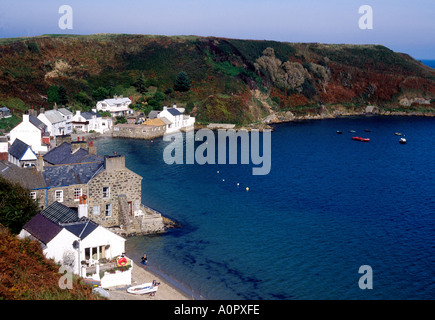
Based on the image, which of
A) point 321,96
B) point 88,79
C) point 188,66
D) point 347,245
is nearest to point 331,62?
point 321,96

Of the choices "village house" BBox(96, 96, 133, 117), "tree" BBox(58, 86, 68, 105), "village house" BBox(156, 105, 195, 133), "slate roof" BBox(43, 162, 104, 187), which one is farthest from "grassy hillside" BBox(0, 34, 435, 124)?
"slate roof" BBox(43, 162, 104, 187)

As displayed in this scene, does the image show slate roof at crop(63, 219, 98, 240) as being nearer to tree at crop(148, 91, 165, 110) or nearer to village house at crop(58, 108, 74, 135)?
village house at crop(58, 108, 74, 135)

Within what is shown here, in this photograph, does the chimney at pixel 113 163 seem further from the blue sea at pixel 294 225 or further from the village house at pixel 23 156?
the village house at pixel 23 156

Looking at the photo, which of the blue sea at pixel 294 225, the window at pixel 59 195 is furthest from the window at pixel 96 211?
the blue sea at pixel 294 225

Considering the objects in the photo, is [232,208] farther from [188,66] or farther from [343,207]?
[188,66]

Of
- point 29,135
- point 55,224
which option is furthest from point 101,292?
point 29,135

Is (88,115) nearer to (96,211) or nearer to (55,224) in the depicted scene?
(96,211)
